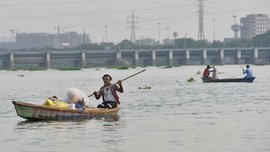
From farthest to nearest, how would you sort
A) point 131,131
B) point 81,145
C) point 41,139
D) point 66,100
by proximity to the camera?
1. point 66,100
2. point 131,131
3. point 41,139
4. point 81,145

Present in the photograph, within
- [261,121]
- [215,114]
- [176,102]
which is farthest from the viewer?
[176,102]

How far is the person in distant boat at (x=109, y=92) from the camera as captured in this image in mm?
37781

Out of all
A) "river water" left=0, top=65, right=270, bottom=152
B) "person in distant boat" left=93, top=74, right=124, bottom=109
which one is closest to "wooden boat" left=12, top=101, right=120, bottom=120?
"river water" left=0, top=65, right=270, bottom=152

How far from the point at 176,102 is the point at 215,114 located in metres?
11.5

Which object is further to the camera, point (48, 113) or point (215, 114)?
point (215, 114)

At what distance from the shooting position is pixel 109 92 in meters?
38.1

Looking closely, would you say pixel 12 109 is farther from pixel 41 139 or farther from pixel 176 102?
pixel 41 139

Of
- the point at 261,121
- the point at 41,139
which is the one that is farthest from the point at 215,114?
the point at 41,139

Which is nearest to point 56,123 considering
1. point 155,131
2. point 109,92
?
point 109,92

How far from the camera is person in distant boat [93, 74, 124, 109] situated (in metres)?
37.8

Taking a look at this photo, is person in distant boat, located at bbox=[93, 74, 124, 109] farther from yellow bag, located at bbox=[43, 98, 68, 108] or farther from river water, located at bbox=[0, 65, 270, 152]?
yellow bag, located at bbox=[43, 98, 68, 108]

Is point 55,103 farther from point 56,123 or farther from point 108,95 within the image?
point 108,95

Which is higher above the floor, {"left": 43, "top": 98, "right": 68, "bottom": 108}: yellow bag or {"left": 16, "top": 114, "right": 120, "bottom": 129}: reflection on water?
{"left": 43, "top": 98, "right": 68, "bottom": 108}: yellow bag

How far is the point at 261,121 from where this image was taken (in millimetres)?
35062
